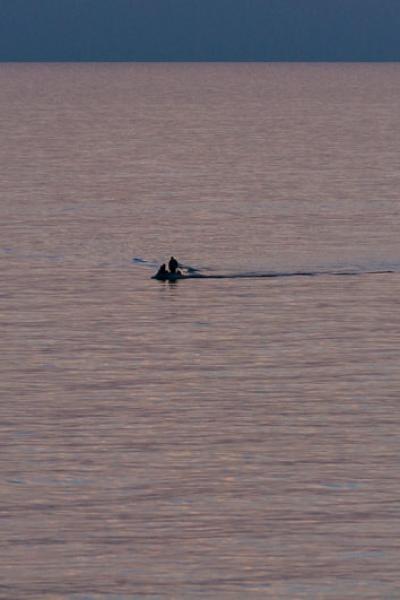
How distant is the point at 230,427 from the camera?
3769 cm

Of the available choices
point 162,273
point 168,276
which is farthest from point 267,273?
point 162,273

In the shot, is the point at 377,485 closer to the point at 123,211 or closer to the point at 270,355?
the point at 270,355

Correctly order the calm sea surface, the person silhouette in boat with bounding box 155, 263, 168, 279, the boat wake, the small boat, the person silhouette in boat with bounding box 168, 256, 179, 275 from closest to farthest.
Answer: the calm sea surface < the person silhouette in boat with bounding box 168, 256, 179, 275 < the person silhouette in boat with bounding box 155, 263, 168, 279 < the small boat < the boat wake

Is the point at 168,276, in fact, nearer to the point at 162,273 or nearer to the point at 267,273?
the point at 162,273

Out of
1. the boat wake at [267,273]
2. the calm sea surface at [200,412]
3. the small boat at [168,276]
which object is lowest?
the calm sea surface at [200,412]

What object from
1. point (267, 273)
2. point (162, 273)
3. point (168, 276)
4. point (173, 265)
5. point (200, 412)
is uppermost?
point (173, 265)

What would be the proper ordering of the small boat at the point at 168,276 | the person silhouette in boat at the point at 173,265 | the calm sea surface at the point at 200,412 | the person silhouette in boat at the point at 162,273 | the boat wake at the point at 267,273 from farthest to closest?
the boat wake at the point at 267,273, the small boat at the point at 168,276, the person silhouette in boat at the point at 162,273, the person silhouette in boat at the point at 173,265, the calm sea surface at the point at 200,412

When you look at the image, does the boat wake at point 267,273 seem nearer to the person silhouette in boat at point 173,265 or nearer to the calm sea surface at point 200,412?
the person silhouette in boat at point 173,265

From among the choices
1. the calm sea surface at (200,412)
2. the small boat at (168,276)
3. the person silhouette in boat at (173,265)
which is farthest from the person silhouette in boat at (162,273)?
the calm sea surface at (200,412)

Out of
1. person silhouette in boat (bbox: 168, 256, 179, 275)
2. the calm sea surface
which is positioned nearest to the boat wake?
person silhouette in boat (bbox: 168, 256, 179, 275)

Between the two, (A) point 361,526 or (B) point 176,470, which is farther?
(B) point 176,470

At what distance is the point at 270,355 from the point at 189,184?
229 feet

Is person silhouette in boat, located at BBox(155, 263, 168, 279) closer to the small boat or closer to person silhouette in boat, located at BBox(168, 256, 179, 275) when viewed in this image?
the small boat

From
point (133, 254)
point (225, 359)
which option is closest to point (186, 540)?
point (225, 359)
